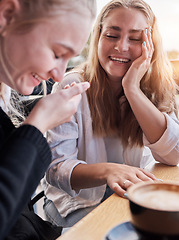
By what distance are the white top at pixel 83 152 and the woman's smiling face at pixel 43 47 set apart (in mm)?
441

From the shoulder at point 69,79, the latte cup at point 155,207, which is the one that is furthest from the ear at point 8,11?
the shoulder at point 69,79

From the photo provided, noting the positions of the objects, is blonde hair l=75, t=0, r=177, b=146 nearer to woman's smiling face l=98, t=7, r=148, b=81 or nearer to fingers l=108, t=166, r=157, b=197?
woman's smiling face l=98, t=7, r=148, b=81

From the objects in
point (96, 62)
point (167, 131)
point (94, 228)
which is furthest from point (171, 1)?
point (94, 228)

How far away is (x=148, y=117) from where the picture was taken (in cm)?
115

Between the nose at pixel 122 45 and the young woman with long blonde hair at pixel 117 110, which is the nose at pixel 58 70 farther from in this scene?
the nose at pixel 122 45

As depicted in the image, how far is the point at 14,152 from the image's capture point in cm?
52

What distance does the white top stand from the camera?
1059 millimetres

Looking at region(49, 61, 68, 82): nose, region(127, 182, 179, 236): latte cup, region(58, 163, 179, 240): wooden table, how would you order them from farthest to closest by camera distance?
region(49, 61, 68, 82): nose < region(58, 163, 179, 240): wooden table < region(127, 182, 179, 236): latte cup

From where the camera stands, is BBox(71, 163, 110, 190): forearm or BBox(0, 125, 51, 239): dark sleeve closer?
BBox(0, 125, 51, 239): dark sleeve

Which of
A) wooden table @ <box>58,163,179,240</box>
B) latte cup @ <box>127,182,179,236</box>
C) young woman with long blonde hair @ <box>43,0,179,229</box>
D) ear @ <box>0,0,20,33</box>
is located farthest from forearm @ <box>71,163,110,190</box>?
ear @ <box>0,0,20,33</box>

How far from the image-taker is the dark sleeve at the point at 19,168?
0.49m

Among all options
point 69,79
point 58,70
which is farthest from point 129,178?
point 69,79

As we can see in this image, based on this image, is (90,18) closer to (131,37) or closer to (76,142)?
(131,37)

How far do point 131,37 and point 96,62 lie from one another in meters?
0.20
